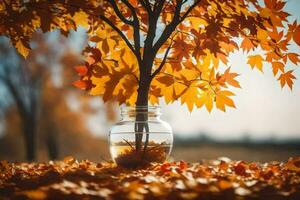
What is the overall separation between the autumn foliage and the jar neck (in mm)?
85

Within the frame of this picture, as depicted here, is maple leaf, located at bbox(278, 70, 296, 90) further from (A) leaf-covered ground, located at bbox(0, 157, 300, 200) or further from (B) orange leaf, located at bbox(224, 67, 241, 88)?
(A) leaf-covered ground, located at bbox(0, 157, 300, 200)

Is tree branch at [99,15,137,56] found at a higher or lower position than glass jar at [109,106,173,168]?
higher

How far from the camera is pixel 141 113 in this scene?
4180mm

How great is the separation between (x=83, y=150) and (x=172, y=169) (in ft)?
76.1

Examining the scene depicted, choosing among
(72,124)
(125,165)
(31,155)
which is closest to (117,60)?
(125,165)

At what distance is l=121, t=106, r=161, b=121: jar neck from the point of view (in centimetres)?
418

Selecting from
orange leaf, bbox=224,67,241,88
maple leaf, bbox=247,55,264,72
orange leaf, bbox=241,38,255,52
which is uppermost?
orange leaf, bbox=241,38,255,52

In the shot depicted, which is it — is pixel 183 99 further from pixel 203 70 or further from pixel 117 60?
pixel 117 60

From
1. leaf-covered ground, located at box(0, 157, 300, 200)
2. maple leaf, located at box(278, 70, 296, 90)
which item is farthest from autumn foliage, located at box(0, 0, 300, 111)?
leaf-covered ground, located at box(0, 157, 300, 200)

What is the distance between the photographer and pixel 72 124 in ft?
74.5

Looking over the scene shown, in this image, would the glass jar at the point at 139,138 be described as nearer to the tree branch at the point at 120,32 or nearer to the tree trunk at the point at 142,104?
the tree trunk at the point at 142,104

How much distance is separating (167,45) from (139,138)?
3.94ft

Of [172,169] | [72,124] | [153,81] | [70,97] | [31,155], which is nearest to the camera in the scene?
[172,169]

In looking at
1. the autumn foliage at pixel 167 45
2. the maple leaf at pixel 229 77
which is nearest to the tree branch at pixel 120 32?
the autumn foliage at pixel 167 45
